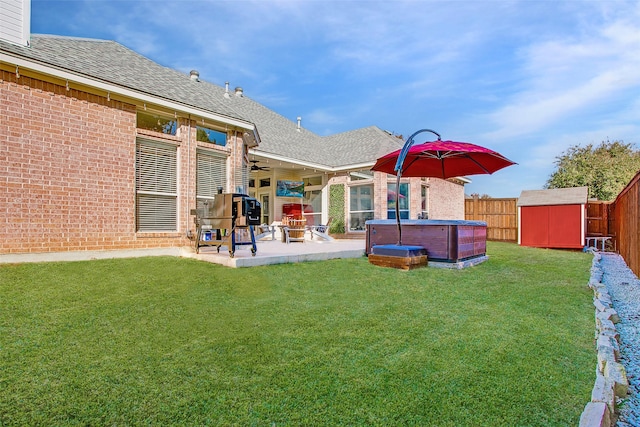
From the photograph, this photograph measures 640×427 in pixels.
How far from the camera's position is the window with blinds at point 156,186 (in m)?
7.12

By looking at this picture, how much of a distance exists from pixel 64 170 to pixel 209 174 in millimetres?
3017

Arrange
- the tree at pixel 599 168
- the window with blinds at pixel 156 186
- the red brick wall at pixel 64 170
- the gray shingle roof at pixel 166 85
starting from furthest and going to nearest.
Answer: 1. the tree at pixel 599 168
2. the window with blinds at pixel 156 186
3. the gray shingle roof at pixel 166 85
4. the red brick wall at pixel 64 170

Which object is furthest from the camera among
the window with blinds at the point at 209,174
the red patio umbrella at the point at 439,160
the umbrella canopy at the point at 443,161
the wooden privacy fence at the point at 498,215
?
the wooden privacy fence at the point at 498,215

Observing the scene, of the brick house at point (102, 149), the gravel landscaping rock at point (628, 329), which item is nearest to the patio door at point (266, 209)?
the brick house at point (102, 149)

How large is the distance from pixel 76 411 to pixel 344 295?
3.20m

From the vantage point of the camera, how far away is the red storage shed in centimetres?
1341

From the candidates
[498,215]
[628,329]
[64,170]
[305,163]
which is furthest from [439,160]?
[498,215]

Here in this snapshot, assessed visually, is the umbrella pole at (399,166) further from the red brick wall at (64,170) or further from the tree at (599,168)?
the tree at (599,168)

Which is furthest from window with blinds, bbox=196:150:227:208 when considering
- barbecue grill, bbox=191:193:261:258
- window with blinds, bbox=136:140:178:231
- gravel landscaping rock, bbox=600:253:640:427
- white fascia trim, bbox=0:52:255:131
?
gravel landscaping rock, bbox=600:253:640:427

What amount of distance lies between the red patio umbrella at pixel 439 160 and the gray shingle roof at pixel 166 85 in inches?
168

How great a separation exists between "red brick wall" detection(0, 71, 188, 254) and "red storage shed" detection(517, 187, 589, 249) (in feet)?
48.2

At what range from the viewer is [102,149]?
6.52 meters

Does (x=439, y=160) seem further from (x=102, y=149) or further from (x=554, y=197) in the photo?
(x=554, y=197)

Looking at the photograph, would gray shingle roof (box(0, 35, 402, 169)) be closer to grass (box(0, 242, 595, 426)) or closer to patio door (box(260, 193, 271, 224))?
patio door (box(260, 193, 271, 224))
